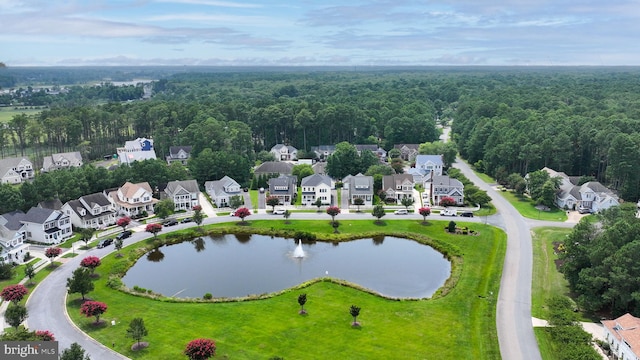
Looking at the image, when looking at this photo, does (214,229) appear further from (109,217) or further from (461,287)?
(461,287)

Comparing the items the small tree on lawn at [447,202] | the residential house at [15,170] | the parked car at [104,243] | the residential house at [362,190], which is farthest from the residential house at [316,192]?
the residential house at [15,170]

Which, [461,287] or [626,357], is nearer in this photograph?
[626,357]

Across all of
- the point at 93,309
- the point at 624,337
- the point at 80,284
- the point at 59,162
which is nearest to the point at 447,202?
the point at 624,337

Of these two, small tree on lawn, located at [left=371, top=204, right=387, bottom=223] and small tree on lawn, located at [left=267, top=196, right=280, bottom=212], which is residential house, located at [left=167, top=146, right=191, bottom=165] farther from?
small tree on lawn, located at [left=371, top=204, right=387, bottom=223]

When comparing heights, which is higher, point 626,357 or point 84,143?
point 84,143

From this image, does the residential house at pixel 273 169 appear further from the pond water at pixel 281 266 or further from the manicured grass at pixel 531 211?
the manicured grass at pixel 531 211

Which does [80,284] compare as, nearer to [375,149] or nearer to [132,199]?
[132,199]

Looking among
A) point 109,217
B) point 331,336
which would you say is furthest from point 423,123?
point 331,336
